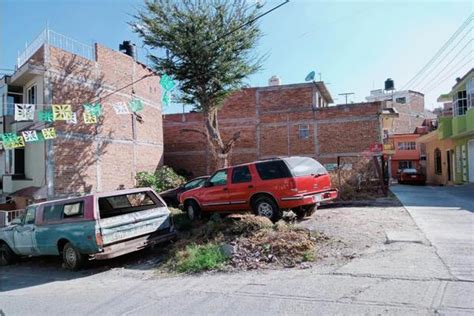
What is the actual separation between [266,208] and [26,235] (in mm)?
6729

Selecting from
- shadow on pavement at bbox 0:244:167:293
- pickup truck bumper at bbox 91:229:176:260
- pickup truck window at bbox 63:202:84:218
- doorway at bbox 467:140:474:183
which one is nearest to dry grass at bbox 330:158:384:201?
pickup truck bumper at bbox 91:229:176:260

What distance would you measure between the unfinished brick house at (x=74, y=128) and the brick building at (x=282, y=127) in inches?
271

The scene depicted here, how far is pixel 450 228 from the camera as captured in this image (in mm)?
9164

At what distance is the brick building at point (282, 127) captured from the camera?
26312mm

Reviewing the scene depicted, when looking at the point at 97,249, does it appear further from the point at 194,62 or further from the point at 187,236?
the point at 194,62

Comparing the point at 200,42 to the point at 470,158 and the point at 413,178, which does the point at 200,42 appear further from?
the point at 413,178

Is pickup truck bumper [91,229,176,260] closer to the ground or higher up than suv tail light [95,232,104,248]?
closer to the ground

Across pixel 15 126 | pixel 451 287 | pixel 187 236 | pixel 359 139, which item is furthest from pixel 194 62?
pixel 359 139

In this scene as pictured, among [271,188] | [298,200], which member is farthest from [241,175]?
[298,200]

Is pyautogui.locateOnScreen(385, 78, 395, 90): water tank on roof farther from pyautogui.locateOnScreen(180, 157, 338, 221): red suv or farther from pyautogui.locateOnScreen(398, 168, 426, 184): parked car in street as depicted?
pyautogui.locateOnScreen(180, 157, 338, 221): red suv

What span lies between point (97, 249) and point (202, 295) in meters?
3.62

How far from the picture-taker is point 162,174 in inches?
952

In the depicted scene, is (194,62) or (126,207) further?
(194,62)

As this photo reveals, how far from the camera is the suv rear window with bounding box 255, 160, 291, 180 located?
10.2 metres
